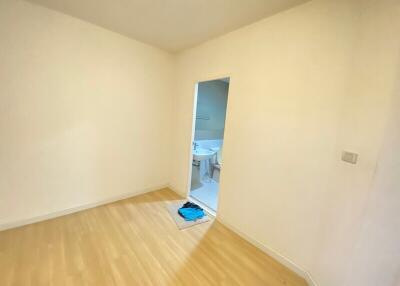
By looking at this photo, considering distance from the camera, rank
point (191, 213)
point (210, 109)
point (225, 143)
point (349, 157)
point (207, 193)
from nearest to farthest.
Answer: point (349, 157), point (225, 143), point (191, 213), point (207, 193), point (210, 109)

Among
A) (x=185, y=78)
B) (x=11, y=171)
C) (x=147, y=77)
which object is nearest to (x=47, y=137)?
(x=11, y=171)

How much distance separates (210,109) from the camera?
4223 millimetres

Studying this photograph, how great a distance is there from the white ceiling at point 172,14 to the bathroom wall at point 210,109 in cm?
159

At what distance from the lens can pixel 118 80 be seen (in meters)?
2.62

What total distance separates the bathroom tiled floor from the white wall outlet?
196 centimetres

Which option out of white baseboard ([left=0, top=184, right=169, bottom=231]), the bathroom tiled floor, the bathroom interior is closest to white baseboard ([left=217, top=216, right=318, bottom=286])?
the bathroom tiled floor

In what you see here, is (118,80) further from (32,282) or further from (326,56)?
(326,56)

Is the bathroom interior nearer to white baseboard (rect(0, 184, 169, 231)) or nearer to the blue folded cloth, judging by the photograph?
the blue folded cloth

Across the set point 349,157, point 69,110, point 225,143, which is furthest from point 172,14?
point 349,157

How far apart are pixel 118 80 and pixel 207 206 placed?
2365mm

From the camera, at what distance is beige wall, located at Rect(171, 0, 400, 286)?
120 cm

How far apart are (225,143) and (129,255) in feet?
5.38

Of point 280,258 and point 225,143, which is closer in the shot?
point 280,258

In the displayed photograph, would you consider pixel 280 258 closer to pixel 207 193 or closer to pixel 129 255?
pixel 129 255
